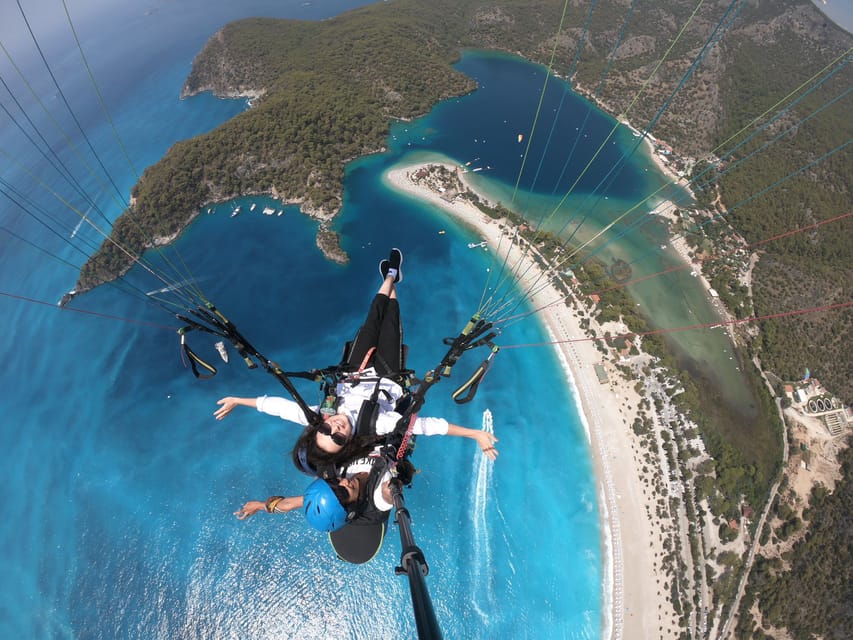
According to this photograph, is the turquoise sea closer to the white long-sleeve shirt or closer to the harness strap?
the harness strap

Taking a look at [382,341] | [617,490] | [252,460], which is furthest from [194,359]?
[617,490]

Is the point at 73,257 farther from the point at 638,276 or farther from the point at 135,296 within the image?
the point at 638,276

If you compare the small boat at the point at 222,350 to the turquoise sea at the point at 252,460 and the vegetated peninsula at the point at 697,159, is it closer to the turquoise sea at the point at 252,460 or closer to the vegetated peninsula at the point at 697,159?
the turquoise sea at the point at 252,460

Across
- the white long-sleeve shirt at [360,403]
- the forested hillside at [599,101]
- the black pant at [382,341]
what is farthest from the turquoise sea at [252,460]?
the white long-sleeve shirt at [360,403]

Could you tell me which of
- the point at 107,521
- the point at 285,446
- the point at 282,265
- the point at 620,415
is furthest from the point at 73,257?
the point at 620,415

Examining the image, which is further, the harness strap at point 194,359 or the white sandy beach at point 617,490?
the white sandy beach at point 617,490

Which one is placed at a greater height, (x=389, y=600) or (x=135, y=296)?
(x=389, y=600)

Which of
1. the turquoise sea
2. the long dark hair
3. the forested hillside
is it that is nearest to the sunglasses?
the long dark hair
